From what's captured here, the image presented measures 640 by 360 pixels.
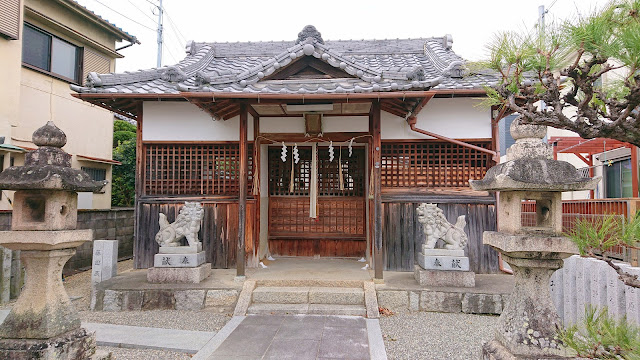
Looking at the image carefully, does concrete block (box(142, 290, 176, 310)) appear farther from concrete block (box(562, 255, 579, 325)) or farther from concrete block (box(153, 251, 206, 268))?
concrete block (box(562, 255, 579, 325))

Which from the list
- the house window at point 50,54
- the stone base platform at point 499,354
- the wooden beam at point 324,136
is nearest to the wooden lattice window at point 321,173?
the wooden beam at point 324,136

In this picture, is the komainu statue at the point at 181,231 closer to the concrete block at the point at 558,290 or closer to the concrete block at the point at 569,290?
the concrete block at the point at 558,290

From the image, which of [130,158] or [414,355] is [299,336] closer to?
[414,355]

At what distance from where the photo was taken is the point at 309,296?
6906mm

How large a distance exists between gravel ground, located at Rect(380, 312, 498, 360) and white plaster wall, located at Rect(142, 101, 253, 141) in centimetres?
584

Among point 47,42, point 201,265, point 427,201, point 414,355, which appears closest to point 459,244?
point 427,201

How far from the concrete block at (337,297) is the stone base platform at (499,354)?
3158 mm

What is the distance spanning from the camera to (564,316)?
559cm

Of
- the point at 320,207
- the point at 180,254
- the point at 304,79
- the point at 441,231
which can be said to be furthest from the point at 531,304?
the point at 320,207

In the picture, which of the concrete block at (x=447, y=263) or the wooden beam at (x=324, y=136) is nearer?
the concrete block at (x=447, y=263)

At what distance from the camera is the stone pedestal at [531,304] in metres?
3.41

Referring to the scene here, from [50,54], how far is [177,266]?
33.1 ft

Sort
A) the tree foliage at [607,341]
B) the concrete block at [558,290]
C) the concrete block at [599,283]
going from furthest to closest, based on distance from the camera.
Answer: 1. the concrete block at [558,290]
2. the concrete block at [599,283]
3. the tree foliage at [607,341]

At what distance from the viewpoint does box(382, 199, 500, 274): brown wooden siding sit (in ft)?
27.1
